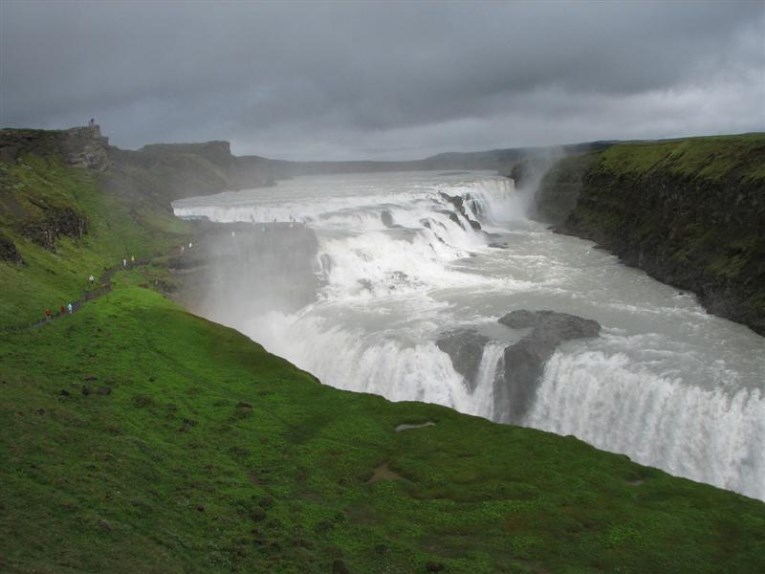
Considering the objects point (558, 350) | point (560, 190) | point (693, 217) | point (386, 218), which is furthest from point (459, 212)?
point (558, 350)

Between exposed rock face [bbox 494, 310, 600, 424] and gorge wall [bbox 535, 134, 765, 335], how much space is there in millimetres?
11278

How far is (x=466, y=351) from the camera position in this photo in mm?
33844

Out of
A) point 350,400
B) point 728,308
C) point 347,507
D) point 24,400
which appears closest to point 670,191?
point 728,308

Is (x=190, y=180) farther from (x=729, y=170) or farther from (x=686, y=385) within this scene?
(x=686, y=385)

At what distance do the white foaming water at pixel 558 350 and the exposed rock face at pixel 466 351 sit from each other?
290 mm

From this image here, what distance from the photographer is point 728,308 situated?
38875 mm

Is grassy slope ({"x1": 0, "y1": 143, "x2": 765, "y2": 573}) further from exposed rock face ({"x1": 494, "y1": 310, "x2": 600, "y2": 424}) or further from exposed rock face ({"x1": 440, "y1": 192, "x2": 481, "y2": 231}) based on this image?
exposed rock face ({"x1": 440, "y1": 192, "x2": 481, "y2": 231})

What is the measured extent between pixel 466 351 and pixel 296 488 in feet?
56.3

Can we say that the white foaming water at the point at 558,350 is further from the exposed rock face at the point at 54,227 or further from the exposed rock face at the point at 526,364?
the exposed rock face at the point at 54,227

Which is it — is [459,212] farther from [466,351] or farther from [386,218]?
[466,351]

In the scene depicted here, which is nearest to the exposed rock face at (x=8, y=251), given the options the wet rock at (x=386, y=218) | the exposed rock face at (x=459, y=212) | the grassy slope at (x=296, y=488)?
the grassy slope at (x=296, y=488)

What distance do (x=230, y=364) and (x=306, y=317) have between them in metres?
15.1

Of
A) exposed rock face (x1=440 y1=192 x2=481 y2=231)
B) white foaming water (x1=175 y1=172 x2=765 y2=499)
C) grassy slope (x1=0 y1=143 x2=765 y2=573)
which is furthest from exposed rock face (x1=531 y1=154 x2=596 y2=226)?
grassy slope (x1=0 y1=143 x2=765 y2=573)

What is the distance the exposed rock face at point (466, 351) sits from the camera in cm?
3325
